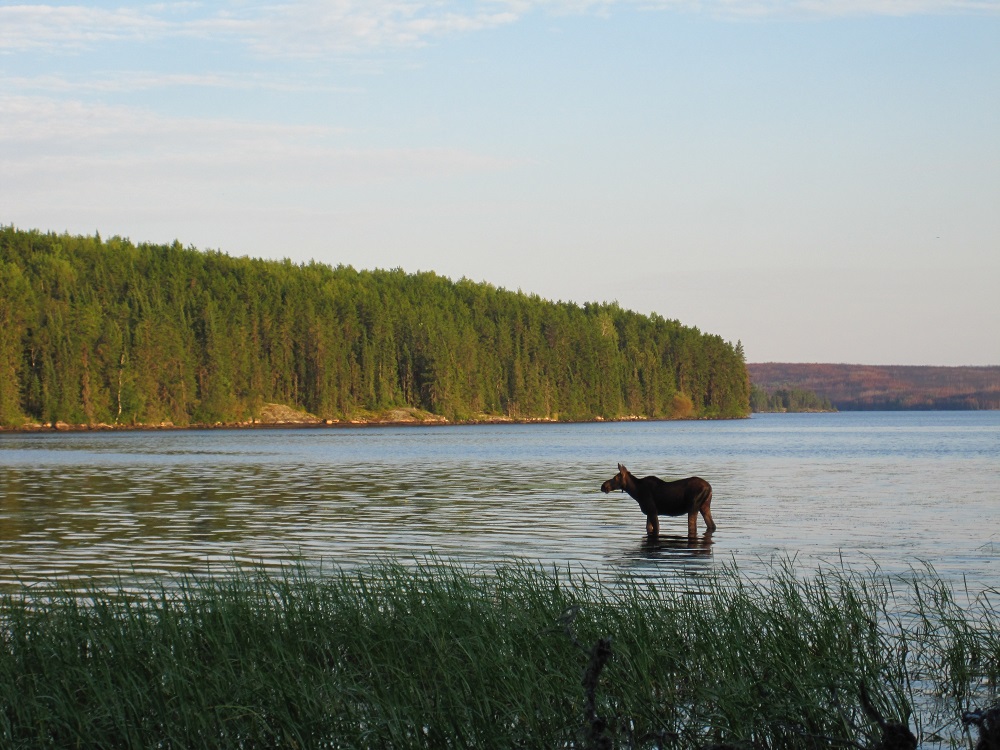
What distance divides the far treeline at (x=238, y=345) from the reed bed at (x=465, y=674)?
376 feet

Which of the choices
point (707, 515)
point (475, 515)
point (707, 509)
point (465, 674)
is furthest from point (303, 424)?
point (465, 674)

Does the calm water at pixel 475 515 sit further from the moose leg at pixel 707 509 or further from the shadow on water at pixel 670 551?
the moose leg at pixel 707 509

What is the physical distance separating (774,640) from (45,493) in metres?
32.6

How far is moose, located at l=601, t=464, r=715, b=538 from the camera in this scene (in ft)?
73.9

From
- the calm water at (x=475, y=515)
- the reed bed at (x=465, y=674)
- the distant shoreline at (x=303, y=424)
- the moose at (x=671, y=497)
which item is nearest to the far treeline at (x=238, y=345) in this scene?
the distant shoreline at (x=303, y=424)

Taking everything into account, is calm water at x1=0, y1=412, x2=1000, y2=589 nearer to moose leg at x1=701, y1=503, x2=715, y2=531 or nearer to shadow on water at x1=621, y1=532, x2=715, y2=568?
shadow on water at x1=621, y1=532, x2=715, y2=568

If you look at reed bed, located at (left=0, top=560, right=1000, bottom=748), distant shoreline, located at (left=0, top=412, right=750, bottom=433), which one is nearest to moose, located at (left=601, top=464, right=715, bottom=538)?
reed bed, located at (left=0, top=560, right=1000, bottom=748)

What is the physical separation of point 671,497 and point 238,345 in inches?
5074

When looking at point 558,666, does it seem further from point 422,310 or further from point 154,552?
point 422,310

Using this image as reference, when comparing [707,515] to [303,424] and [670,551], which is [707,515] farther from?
[303,424]

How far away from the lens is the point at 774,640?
31.0 ft

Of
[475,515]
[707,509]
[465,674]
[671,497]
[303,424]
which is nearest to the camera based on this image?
[465,674]

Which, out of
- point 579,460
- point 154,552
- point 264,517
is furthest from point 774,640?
point 579,460

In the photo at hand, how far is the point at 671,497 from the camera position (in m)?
22.7
